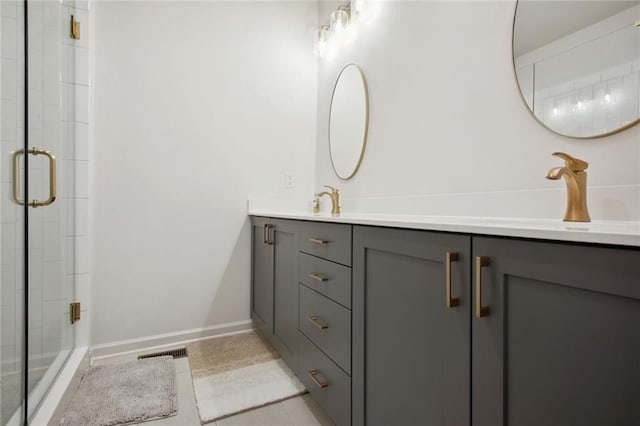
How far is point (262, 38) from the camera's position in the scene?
96.1 inches

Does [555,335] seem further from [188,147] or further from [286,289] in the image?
[188,147]

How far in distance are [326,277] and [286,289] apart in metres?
0.49

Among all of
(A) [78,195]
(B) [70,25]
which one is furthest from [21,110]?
(B) [70,25]

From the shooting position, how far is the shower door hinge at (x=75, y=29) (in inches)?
69.2

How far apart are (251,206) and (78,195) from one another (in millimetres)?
1018

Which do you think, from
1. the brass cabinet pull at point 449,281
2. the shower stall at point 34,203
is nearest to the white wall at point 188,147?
the shower stall at point 34,203

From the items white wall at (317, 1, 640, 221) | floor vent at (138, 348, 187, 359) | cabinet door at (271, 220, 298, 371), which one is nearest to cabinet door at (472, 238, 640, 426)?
white wall at (317, 1, 640, 221)

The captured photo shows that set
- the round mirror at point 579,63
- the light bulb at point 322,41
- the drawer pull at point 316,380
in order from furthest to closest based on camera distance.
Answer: the light bulb at point 322,41 → the drawer pull at point 316,380 → the round mirror at point 579,63

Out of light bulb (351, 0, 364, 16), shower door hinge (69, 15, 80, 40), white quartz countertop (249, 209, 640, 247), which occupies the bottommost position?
white quartz countertop (249, 209, 640, 247)

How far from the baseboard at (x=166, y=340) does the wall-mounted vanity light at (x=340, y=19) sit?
218 cm

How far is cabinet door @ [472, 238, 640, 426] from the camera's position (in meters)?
0.51

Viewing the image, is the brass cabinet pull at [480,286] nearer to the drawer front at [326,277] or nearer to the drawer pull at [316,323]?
the drawer front at [326,277]

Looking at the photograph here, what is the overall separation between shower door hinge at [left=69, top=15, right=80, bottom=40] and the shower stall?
29 mm

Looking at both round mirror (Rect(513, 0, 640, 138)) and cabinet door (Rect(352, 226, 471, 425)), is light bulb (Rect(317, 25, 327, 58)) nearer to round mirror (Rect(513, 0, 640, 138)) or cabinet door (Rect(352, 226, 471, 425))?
round mirror (Rect(513, 0, 640, 138))
